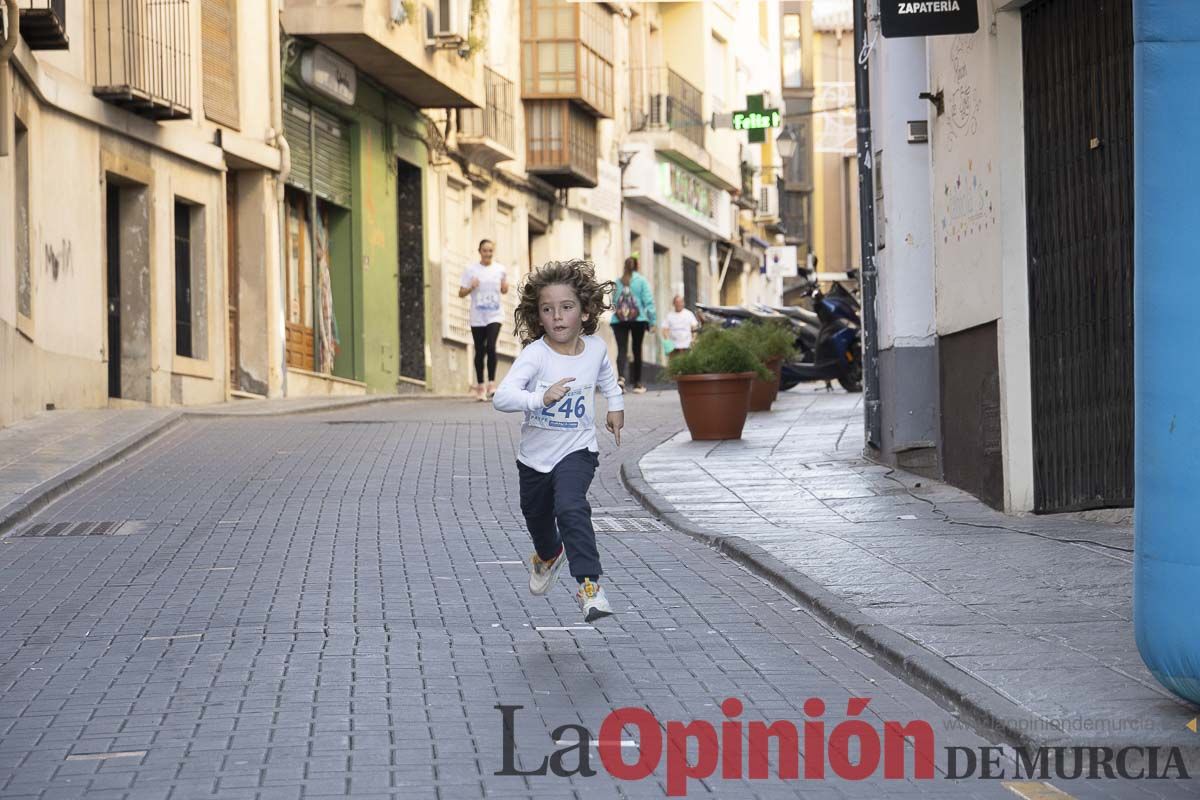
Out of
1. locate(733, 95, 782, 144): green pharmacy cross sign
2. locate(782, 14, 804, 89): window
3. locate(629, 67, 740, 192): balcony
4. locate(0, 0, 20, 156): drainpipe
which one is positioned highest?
locate(782, 14, 804, 89): window

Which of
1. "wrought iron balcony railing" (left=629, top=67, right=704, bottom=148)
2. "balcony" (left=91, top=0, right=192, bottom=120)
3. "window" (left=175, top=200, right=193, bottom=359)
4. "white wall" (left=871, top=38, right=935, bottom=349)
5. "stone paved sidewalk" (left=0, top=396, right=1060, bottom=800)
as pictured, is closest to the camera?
"stone paved sidewalk" (left=0, top=396, right=1060, bottom=800)

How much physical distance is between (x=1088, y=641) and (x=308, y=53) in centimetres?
2168

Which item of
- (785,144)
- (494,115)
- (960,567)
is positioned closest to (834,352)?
(494,115)

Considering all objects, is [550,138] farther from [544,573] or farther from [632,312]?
[544,573]

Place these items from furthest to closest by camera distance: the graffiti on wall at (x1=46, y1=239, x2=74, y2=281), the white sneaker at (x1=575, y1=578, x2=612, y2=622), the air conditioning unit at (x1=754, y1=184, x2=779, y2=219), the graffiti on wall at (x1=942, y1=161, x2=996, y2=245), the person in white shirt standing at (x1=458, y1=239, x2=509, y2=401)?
the air conditioning unit at (x1=754, y1=184, x2=779, y2=219), the person in white shirt standing at (x1=458, y1=239, x2=509, y2=401), the graffiti on wall at (x1=46, y1=239, x2=74, y2=281), the graffiti on wall at (x1=942, y1=161, x2=996, y2=245), the white sneaker at (x1=575, y1=578, x2=612, y2=622)

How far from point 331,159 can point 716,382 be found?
43.4ft

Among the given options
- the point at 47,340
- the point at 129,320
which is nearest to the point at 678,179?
the point at 129,320

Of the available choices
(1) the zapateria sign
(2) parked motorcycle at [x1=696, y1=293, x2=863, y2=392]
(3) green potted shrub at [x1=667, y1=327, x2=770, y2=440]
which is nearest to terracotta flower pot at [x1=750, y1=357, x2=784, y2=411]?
(3) green potted shrub at [x1=667, y1=327, x2=770, y2=440]

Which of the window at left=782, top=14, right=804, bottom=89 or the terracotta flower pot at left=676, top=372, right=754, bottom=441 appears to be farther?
the window at left=782, top=14, right=804, bottom=89

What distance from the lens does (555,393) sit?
7.59 m

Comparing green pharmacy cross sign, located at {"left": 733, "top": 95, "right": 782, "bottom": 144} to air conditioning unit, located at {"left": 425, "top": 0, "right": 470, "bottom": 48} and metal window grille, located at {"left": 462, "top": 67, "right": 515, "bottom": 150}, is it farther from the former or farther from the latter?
air conditioning unit, located at {"left": 425, "top": 0, "right": 470, "bottom": 48}

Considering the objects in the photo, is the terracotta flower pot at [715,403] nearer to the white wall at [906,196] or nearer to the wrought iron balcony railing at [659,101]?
the white wall at [906,196]

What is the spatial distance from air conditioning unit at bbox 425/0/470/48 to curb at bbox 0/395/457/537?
8.79 m

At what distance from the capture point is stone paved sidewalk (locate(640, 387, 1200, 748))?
21.0ft
